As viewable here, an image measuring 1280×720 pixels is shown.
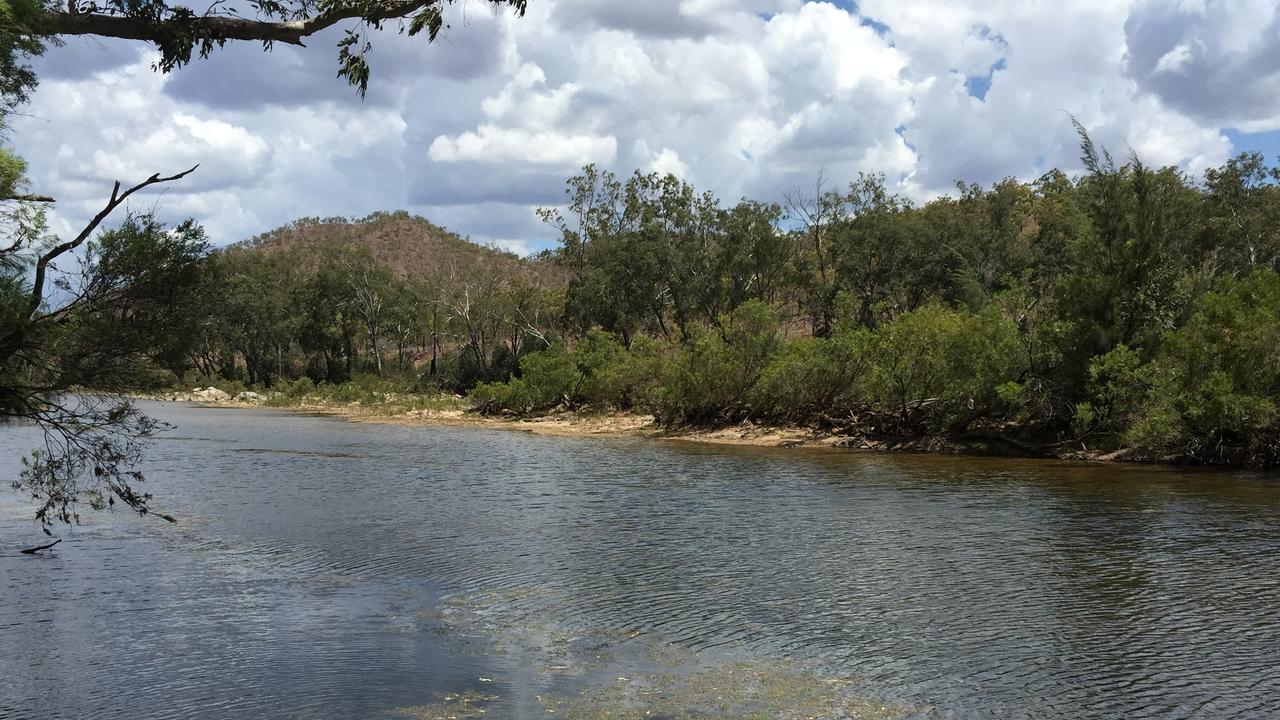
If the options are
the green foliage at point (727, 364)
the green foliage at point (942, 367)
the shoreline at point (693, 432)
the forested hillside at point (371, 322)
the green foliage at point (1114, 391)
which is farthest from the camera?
the forested hillside at point (371, 322)

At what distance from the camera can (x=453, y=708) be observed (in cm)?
912

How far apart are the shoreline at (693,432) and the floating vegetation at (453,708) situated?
23155 mm

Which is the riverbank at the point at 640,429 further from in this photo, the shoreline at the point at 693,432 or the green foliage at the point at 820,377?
the green foliage at the point at 820,377

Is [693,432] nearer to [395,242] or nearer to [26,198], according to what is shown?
[26,198]

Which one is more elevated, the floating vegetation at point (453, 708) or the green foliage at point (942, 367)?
the green foliage at point (942, 367)

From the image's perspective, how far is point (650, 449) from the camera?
125 feet

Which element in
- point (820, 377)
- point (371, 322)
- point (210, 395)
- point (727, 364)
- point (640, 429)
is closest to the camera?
point (820, 377)

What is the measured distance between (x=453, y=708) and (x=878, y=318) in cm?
5472

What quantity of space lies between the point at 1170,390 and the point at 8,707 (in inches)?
1141

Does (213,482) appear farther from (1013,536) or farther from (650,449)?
(1013,536)

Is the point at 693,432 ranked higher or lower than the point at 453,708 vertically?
higher

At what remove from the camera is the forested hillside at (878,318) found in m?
30.0

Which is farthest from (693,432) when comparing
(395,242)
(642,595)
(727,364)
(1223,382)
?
(395,242)

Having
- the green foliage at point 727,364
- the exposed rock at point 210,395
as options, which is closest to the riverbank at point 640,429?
the green foliage at point 727,364
